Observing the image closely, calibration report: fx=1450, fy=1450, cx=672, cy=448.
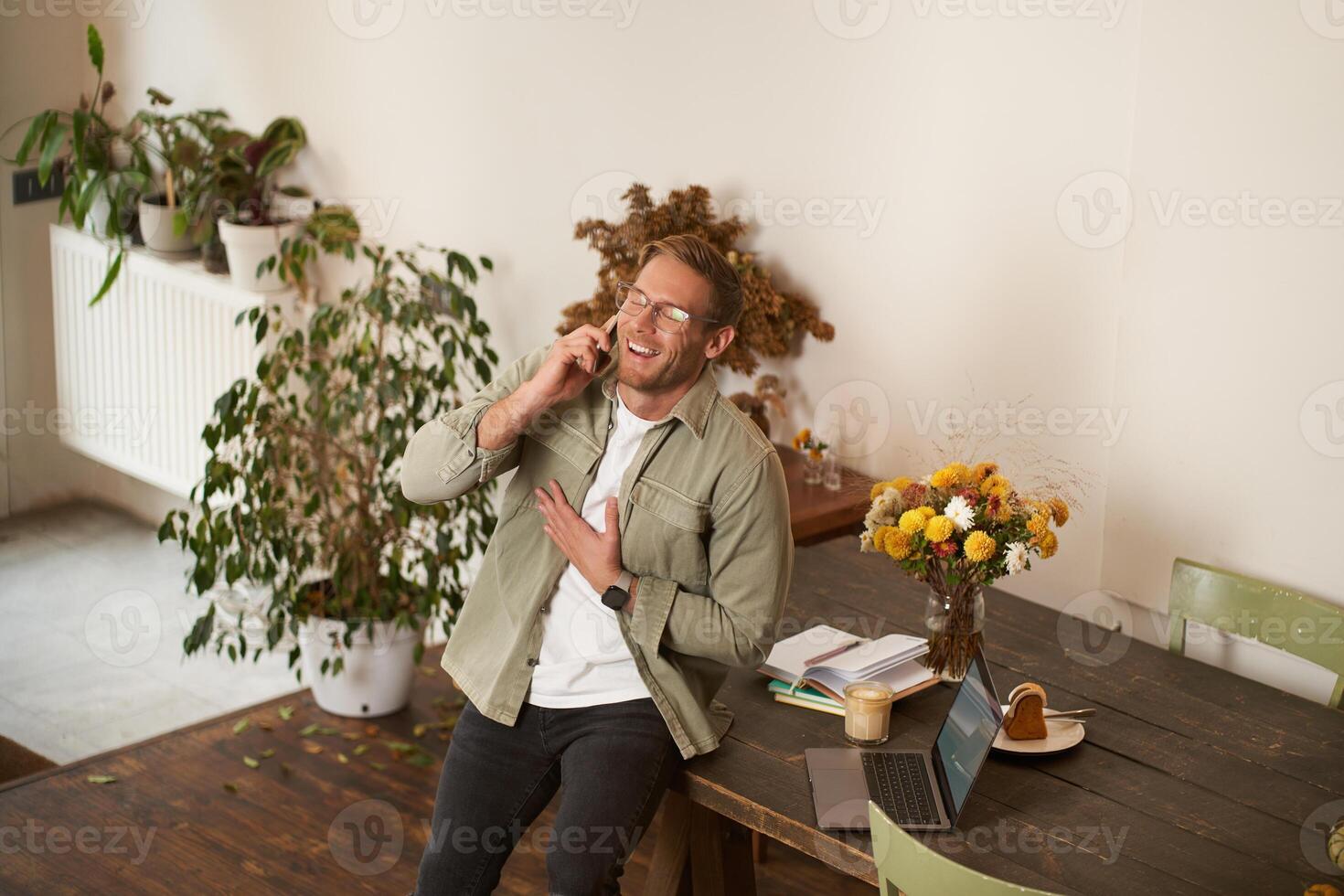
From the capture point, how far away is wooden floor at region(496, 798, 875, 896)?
326 centimetres

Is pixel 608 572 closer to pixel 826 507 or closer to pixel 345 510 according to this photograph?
pixel 826 507

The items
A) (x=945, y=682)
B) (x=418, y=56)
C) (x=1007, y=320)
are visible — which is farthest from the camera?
(x=418, y=56)

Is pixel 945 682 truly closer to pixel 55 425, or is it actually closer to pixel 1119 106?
pixel 1119 106

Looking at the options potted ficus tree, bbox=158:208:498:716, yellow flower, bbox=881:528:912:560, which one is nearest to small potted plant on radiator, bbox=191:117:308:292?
potted ficus tree, bbox=158:208:498:716

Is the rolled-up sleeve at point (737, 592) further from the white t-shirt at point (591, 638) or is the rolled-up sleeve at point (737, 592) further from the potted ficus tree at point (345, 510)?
the potted ficus tree at point (345, 510)

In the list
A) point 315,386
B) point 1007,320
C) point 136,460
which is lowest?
point 136,460

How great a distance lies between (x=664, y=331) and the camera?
2.43 meters

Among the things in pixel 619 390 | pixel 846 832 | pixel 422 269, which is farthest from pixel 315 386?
pixel 846 832

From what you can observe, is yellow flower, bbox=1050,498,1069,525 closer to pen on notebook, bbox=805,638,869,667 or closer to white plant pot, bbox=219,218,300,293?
pen on notebook, bbox=805,638,869,667

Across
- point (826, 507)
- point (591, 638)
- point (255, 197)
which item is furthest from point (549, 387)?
point (255, 197)

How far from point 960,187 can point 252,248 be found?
2434mm

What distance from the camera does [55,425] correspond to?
465cm

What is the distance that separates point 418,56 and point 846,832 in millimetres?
3007

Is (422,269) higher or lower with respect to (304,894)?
higher
